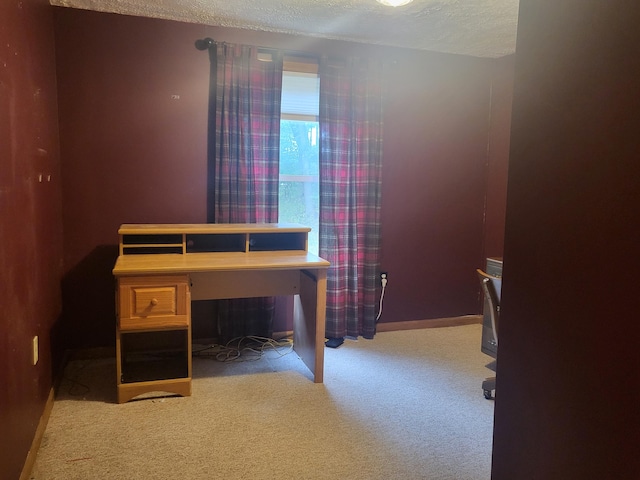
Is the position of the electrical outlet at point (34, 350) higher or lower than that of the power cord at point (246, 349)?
higher

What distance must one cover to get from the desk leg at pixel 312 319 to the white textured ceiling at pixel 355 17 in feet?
5.07

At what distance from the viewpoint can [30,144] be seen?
81.0 inches

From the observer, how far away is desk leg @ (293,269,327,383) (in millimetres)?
2633

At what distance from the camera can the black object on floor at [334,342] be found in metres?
3.29

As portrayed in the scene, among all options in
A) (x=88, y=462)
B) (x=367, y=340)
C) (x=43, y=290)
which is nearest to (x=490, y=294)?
(x=367, y=340)

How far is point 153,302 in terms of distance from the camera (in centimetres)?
235

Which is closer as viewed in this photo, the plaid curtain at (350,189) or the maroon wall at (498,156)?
the plaid curtain at (350,189)

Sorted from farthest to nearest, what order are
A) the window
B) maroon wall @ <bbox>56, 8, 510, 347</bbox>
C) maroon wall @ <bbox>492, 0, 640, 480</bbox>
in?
1. the window
2. maroon wall @ <bbox>56, 8, 510, 347</bbox>
3. maroon wall @ <bbox>492, 0, 640, 480</bbox>

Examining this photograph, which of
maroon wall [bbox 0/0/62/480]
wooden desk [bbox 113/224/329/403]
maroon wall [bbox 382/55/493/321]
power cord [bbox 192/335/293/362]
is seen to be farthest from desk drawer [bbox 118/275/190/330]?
maroon wall [bbox 382/55/493/321]

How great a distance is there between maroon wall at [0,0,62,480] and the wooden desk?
1.19 ft

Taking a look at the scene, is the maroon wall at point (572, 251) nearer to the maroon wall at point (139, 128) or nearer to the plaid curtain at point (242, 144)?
the plaid curtain at point (242, 144)

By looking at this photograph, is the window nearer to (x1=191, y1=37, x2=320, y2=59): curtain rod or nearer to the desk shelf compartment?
(x1=191, y1=37, x2=320, y2=59): curtain rod

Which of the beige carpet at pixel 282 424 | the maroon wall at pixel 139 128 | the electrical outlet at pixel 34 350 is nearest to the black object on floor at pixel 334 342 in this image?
the beige carpet at pixel 282 424

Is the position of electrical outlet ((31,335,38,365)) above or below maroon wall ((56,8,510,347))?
below
